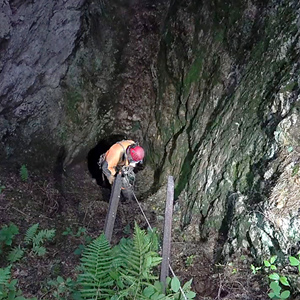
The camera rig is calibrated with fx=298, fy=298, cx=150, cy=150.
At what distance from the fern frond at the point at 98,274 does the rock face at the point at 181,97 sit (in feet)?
6.54

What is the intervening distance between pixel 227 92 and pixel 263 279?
133 inches

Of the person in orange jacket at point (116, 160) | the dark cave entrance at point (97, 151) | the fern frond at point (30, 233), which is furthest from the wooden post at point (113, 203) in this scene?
the dark cave entrance at point (97, 151)

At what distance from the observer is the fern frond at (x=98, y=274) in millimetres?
2377

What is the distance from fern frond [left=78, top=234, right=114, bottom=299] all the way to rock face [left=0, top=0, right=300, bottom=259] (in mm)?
1993

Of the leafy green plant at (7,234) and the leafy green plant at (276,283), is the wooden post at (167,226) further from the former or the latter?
the leafy green plant at (7,234)

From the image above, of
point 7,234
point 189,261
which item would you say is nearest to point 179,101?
point 189,261

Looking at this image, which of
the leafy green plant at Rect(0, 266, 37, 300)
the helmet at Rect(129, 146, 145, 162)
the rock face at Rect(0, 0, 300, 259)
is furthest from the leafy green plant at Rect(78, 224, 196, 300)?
the helmet at Rect(129, 146, 145, 162)

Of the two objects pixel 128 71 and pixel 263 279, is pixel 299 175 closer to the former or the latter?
pixel 263 279

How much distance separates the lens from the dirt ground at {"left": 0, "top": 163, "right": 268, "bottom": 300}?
3600 millimetres

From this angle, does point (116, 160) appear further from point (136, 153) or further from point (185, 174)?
point (185, 174)

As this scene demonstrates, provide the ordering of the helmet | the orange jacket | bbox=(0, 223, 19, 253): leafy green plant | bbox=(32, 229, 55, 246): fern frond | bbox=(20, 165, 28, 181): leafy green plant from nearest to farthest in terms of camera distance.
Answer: bbox=(0, 223, 19, 253): leafy green plant
bbox=(32, 229, 55, 246): fern frond
the helmet
bbox=(20, 165, 28, 181): leafy green plant
the orange jacket

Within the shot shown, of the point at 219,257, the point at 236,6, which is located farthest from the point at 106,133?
the point at 219,257

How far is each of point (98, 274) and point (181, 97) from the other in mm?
5155

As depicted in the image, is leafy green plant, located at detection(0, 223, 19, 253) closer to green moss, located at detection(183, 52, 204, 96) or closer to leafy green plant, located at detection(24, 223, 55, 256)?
leafy green plant, located at detection(24, 223, 55, 256)
